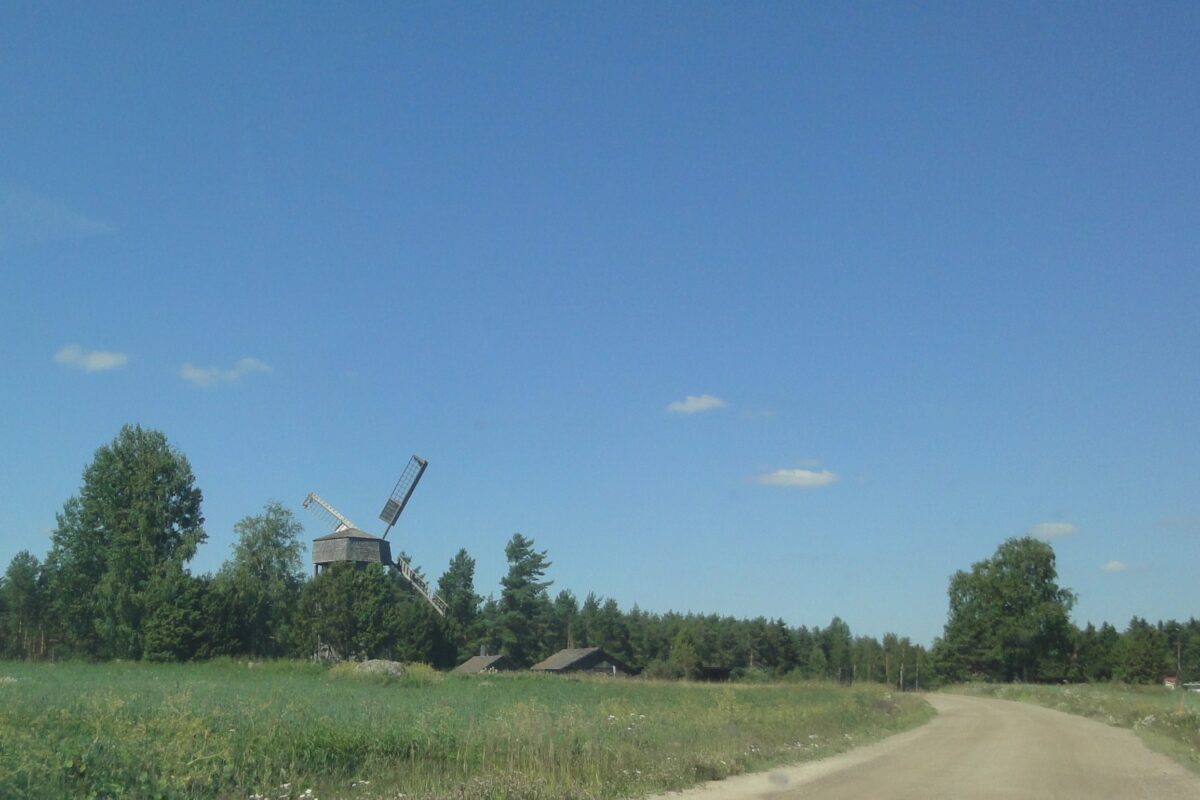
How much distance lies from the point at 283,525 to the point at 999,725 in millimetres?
66647

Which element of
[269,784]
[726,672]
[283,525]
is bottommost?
[726,672]

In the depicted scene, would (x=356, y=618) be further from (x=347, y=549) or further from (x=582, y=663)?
(x=582, y=663)

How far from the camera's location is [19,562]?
9131 centimetres

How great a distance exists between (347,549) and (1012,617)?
6408 cm

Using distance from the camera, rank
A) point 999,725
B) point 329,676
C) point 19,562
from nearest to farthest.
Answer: point 999,725, point 329,676, point 19,562

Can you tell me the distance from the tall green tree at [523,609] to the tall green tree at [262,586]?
84.1 ft

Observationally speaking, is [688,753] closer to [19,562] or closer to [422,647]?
[422,647]

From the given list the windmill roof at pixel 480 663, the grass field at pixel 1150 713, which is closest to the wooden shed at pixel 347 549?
the windmill roof at pixel 480 663

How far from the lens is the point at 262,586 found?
259ft

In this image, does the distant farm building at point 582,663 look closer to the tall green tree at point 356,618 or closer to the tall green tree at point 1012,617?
the tall green tree at point 356,618

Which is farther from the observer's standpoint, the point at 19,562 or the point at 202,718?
the point at 19,562

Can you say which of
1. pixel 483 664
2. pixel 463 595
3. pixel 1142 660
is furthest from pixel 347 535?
pixel 1142 660

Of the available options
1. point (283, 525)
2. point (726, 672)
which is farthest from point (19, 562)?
point (726, 672)

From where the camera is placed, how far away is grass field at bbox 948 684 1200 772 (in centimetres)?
2574
